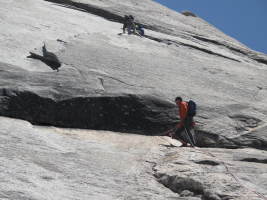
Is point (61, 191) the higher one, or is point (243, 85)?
point (243, 85)

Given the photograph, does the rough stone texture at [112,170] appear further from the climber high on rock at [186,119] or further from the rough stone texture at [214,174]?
the climber high on rock at [186,119]

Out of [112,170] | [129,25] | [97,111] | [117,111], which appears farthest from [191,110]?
[129,25]

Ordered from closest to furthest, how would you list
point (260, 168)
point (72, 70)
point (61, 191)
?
point (61, 191), point (260, 168), point (72, 70)

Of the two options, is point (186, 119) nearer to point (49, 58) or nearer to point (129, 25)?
point (49, 58)

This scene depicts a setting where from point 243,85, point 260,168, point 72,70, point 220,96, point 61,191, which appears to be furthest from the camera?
point 243,85

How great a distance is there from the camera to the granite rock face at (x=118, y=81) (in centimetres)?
1587

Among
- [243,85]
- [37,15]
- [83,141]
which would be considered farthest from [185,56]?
[83,141]

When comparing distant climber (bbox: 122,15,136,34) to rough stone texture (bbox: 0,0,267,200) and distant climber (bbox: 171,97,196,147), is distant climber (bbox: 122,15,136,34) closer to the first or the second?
rough stone texture (bbox: 0,0,267,200)

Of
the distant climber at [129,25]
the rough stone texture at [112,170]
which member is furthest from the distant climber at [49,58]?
the distant climber at [129,25]

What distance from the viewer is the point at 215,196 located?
11344 mm

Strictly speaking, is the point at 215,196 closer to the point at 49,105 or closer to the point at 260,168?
the point at 260,168

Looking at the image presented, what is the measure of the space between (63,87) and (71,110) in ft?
2.21

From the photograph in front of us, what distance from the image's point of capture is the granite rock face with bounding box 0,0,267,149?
15867 mm

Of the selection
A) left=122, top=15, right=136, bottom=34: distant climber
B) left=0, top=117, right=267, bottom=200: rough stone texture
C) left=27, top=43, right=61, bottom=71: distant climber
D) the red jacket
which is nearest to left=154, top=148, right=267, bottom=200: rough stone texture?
left=0, top=117, right=267, bottom=200: rough stone texture
